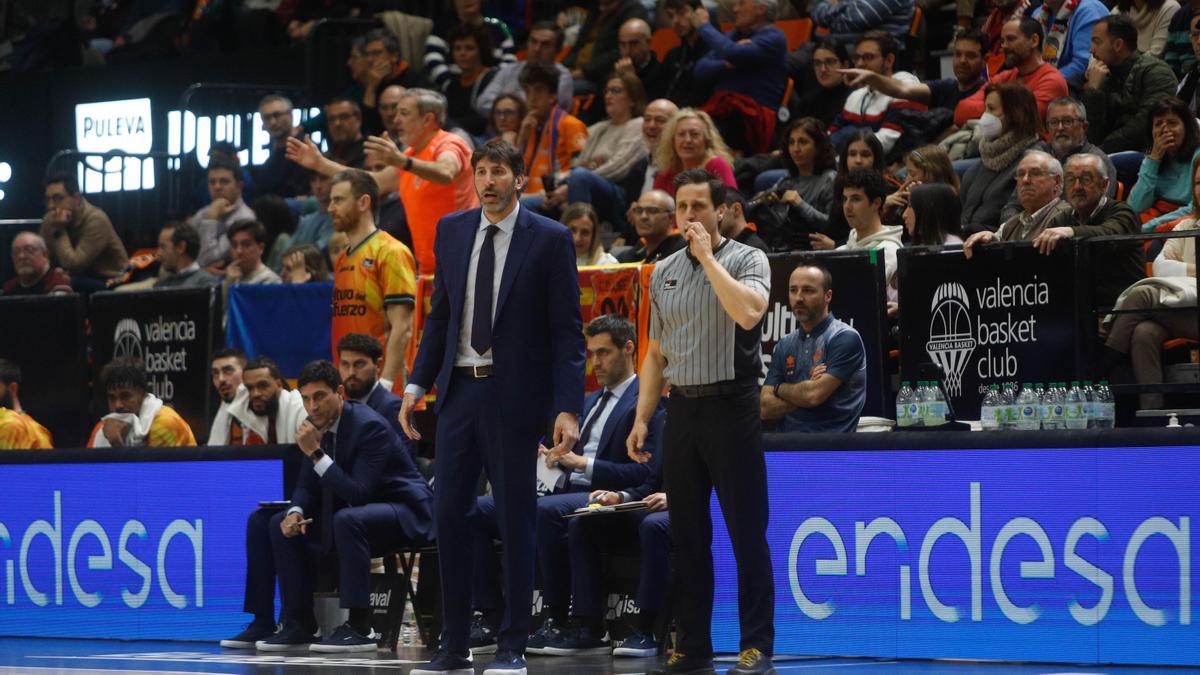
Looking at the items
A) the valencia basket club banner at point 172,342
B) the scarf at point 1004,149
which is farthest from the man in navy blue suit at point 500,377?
the valencia basket club banner at point 172,342

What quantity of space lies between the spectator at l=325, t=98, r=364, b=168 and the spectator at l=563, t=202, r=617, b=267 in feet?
14.4

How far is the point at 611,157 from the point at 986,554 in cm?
637

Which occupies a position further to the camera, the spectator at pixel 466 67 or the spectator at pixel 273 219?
the spectator at pixel 466 67

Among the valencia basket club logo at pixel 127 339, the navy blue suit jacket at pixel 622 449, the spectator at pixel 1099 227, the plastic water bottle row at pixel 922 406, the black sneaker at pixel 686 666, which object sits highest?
the spectator at pixel 1099 227

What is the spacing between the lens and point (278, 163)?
56.0 ft

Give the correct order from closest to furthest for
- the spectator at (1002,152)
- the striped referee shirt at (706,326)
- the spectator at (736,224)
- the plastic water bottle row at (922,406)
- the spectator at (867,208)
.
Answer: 1. the striped referee shirt at (706,326)
2. the plastic water bottle row at (922,406)
3. the spectator at (736,224)
4. the spectator at (867,208)
5. the spectator at (1002,152)

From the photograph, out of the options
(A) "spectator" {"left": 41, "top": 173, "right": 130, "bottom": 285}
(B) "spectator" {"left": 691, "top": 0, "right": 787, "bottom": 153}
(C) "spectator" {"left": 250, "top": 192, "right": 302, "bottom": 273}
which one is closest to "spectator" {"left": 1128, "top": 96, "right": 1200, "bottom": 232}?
(B) "spectator" {"left": 691, "top": 0, "right": 787, "bottom": 153}

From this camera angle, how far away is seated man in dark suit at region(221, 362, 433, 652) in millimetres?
9531

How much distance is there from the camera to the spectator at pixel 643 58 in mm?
15180

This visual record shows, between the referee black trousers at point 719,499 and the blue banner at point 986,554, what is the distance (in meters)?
1.40

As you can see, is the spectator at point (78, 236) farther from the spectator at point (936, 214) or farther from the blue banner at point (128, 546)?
the spectator at point (936, 214)

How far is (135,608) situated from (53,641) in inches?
20.7

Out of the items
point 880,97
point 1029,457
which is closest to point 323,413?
point 1029,457

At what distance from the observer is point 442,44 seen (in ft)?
56.4
